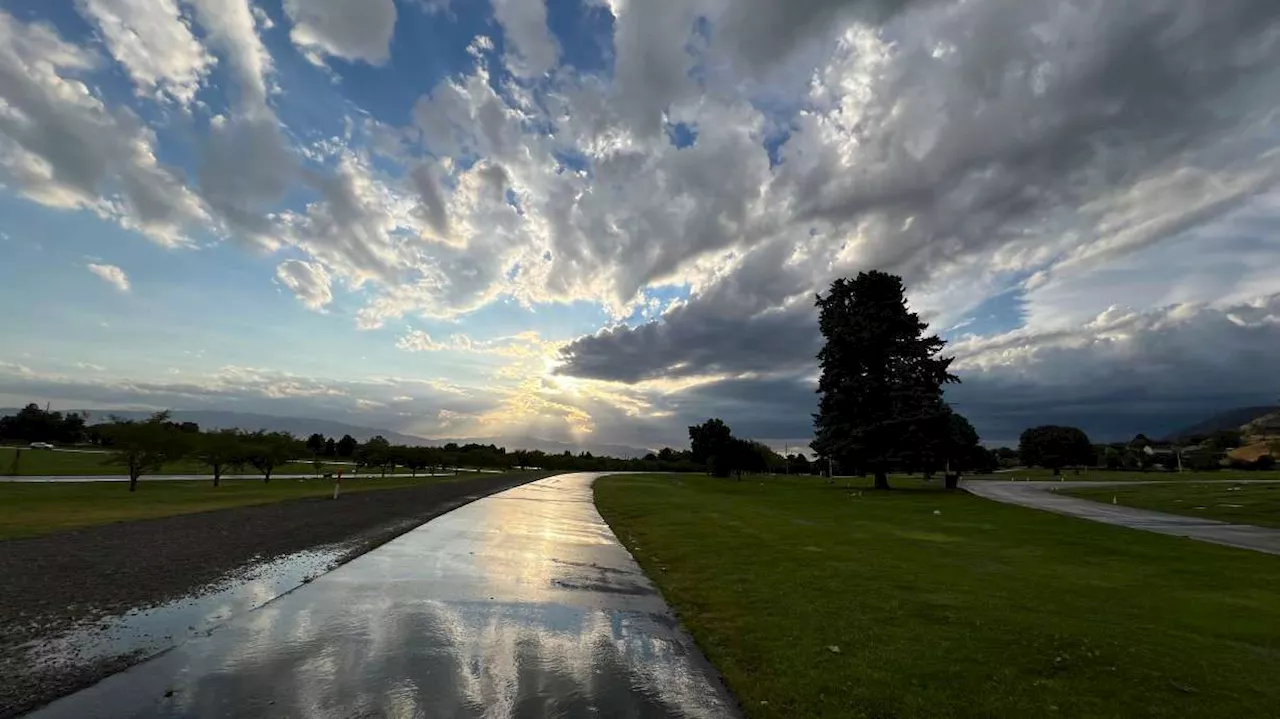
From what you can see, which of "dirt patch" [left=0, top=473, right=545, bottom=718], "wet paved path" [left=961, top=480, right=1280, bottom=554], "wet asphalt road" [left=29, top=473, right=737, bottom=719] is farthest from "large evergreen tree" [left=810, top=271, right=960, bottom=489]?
"wet asphalt road" [left=29, top=473, right=737, bottom=719]

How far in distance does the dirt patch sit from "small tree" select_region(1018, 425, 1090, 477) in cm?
11474

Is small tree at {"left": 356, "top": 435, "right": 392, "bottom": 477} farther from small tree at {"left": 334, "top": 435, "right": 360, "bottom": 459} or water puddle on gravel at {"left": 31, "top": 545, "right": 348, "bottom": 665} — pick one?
water puddle on gravel at {"left": 31, "top": 545, "right": 348, "bottom": 665}

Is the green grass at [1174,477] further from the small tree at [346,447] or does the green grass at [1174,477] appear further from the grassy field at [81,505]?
the small tree at [346,447]

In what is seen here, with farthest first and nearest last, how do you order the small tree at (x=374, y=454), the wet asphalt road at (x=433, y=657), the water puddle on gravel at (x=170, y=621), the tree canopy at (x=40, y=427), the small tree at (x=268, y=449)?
the tree canopy at (x=40, y=427) → the small tree at (x=374, y=454) → the small tree at (x=268, y=449) → the water puddle on gravel at (x=170, y=621) → the wet asphalt road at (x=433, y=657)

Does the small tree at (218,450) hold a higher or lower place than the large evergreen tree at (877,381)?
lower

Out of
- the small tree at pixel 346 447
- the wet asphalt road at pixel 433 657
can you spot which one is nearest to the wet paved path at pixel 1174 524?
the wet asphalt road at pixel 433 657

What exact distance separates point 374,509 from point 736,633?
22.8 metres

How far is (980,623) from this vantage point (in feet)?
28.9

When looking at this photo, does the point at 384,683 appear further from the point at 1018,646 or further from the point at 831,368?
the point at 831,368

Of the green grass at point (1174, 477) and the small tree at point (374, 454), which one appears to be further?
the small tree at point (374, 454)

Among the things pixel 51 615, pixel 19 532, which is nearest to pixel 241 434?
pixel 19 532

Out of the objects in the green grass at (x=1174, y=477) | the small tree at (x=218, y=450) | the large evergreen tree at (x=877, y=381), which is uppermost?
the large evergreen tree at (x=877, y=381)

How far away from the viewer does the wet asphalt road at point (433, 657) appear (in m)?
5.48

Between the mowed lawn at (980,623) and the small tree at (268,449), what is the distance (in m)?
47.5
